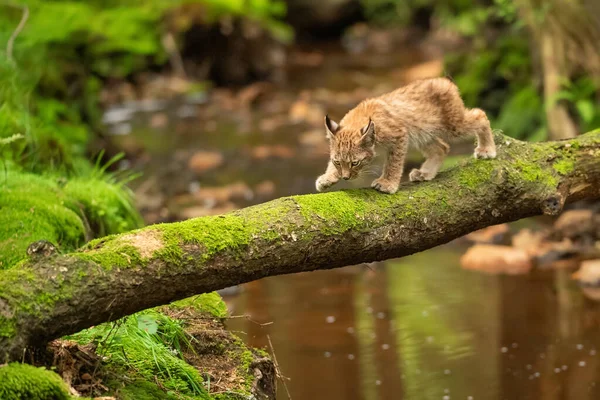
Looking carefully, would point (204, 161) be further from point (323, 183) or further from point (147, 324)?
point (147, 324)

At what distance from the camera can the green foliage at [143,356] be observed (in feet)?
15.3

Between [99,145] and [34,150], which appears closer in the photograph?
[34,150]

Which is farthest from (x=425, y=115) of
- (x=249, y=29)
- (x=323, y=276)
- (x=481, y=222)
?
(x=249, y=29)

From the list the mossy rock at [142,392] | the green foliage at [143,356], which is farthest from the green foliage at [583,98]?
the mossy rock at [142,392]

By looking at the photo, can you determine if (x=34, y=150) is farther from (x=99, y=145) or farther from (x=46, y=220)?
(x=99, y=145)

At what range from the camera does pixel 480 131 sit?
19.0 feet

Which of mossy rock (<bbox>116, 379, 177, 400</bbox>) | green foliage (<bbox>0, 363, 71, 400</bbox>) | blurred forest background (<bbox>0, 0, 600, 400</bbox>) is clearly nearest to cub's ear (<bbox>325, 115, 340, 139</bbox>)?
blurred forest background (<bbox>0, 0, 600, 400</bbox>)

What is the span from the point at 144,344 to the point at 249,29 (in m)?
15.0

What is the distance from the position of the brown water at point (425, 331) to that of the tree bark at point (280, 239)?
1.86ft

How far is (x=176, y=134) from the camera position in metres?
15.7

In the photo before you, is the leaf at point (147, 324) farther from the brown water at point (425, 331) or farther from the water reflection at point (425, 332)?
the water reflection at point (425, 332)

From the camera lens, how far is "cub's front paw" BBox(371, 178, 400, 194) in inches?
207

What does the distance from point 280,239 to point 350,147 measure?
1.06m

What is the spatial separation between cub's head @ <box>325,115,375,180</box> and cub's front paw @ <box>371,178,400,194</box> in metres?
0.22
